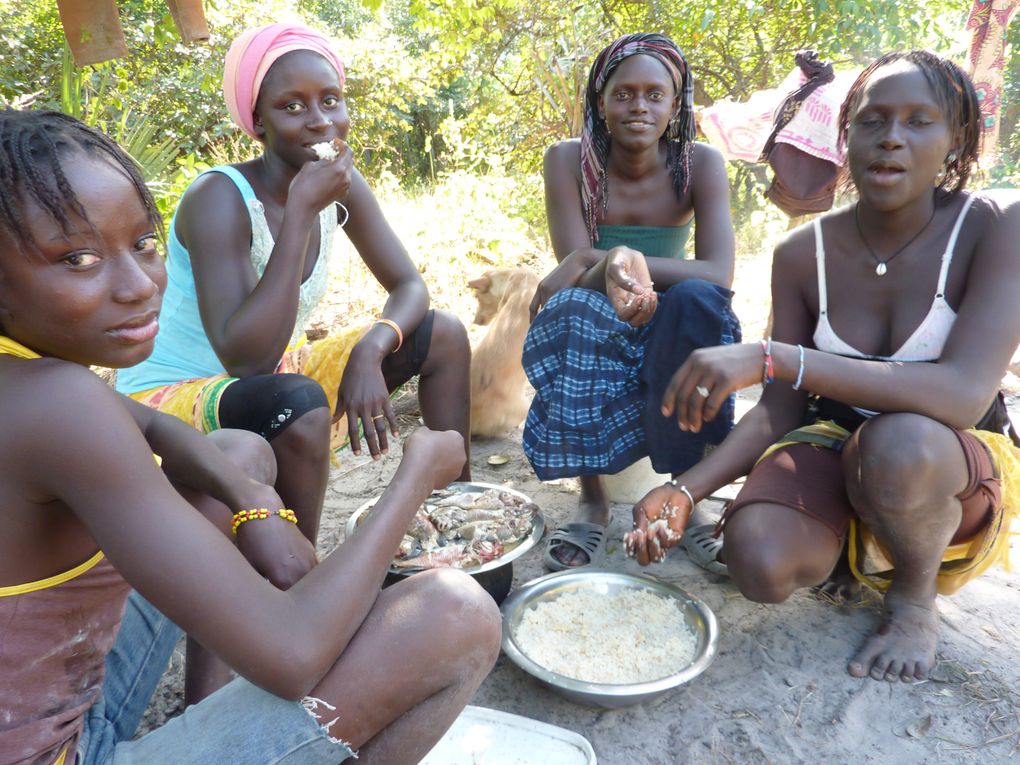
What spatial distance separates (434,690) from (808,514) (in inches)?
45.9

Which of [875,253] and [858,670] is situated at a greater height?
[875,253]

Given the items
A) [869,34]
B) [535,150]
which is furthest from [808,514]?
[535,150]

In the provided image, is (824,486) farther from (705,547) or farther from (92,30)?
(92,30)

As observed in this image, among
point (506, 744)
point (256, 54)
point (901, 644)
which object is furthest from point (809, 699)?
point (256, 54)

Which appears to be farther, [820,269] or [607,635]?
[820,269]

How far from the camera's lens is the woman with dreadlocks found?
91.4 inches

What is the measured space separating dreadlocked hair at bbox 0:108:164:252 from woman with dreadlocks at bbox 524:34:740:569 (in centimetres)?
155

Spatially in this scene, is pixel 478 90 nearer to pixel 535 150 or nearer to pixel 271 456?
pixel 535 150

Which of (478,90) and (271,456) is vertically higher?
(478,90)

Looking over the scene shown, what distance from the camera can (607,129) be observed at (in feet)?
9.27

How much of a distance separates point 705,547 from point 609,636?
62cm

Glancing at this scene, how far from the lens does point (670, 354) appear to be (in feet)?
7.59

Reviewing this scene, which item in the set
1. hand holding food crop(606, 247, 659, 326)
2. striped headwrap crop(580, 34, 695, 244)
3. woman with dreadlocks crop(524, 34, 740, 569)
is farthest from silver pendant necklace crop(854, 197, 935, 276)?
striped headwrap crop(580, 34, 695, 244)

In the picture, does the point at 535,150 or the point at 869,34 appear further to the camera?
the point at 535,150
